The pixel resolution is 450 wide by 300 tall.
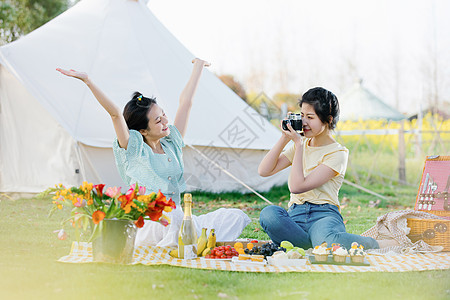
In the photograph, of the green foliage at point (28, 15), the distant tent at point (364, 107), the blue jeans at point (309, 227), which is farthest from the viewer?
the distant tent at point (364, 107)

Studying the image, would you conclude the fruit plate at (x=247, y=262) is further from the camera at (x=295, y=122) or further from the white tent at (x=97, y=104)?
the white tent at (x=97, y=104)

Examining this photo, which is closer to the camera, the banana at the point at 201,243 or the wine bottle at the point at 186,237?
the wine bottle at the point at 186,237

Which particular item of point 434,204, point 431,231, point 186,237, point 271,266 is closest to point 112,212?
point 186,237

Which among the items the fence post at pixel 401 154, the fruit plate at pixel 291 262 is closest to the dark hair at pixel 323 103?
the fruit plate at pixel 291 262

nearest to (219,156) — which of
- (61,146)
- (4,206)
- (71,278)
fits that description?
(61,146)

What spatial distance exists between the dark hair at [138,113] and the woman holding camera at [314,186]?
788 millimetres

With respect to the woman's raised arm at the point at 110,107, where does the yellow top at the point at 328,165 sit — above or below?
below

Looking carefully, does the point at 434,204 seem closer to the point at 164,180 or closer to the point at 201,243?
the point at 201,243

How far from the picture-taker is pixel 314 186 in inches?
123

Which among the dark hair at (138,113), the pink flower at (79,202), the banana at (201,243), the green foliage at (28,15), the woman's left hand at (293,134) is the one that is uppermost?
the green foliage at (28,15)

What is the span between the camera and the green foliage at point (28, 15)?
14.3 meters

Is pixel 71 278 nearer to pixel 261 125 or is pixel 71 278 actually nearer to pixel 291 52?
pixel 261 125

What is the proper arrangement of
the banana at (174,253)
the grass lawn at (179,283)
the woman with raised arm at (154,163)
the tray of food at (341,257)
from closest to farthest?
the grass lawn at (179,283)
the tray of food at (341,257)
the banana at (174,253)
the woman with raised arm at (154,163)

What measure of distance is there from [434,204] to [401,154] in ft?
19.8
